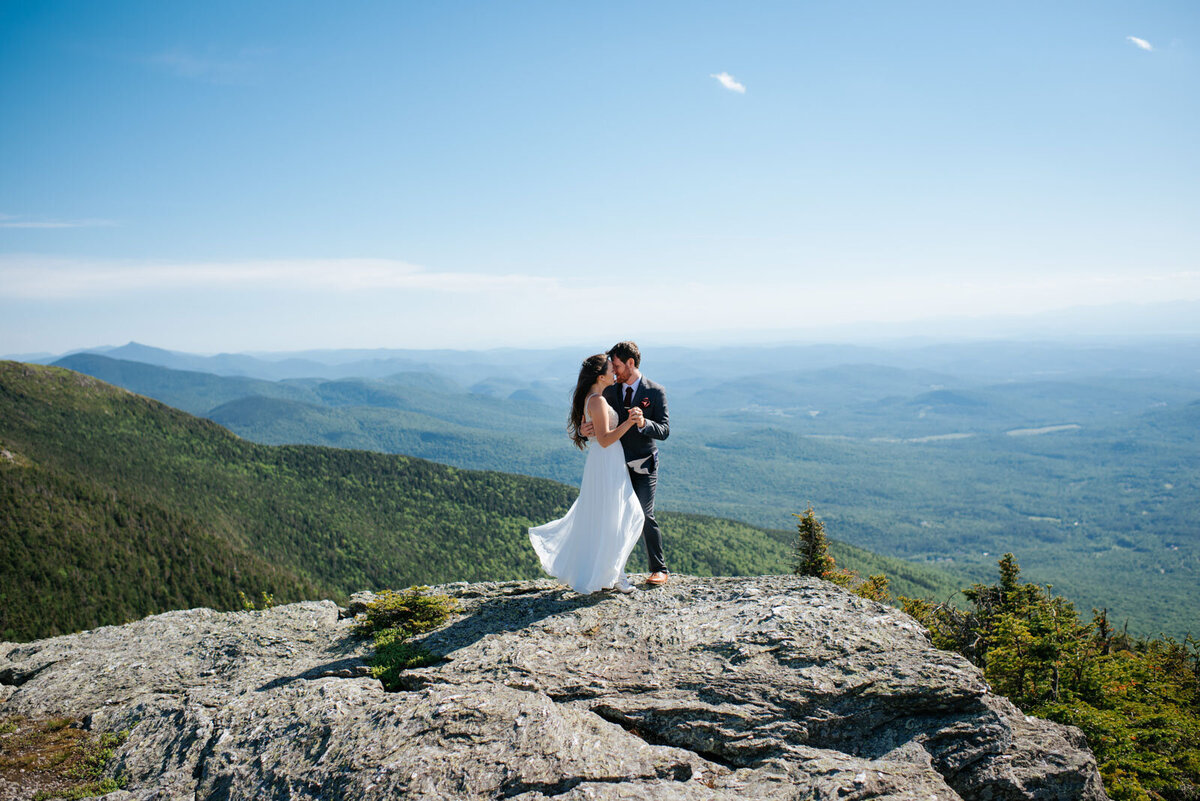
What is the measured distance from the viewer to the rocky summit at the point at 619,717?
6348 millimetres

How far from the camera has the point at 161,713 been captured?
8844 millimetres

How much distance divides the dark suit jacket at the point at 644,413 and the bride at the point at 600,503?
0.86 ft

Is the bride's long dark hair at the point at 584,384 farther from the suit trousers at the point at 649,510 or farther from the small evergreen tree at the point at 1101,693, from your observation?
the small evergreen tree at the point at 1101,693

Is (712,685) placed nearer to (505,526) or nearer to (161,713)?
(161,713)

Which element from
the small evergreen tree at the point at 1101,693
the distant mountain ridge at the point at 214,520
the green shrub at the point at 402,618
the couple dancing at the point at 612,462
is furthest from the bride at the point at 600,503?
the distant mountain ridge at the point at 214,520

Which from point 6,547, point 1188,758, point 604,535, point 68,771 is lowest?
point 6,547

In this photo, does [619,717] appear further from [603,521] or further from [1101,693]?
[1101,693]

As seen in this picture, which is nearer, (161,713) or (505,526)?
(161,713)

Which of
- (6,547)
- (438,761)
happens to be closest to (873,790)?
(438,761)

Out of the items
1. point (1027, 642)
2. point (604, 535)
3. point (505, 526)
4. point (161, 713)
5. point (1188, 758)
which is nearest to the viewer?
point (161, 713)

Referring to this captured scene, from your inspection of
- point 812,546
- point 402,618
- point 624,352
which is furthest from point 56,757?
point 812,546

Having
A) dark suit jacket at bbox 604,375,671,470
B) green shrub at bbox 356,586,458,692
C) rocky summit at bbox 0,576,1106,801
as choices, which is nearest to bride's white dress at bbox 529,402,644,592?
dark suit jacket at bbox 604,375,671,470

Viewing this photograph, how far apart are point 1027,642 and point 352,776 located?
55.2ft

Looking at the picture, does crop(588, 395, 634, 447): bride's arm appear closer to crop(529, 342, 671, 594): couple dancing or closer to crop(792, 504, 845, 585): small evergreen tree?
crop(529, 342, 671, 594): couple dancing
